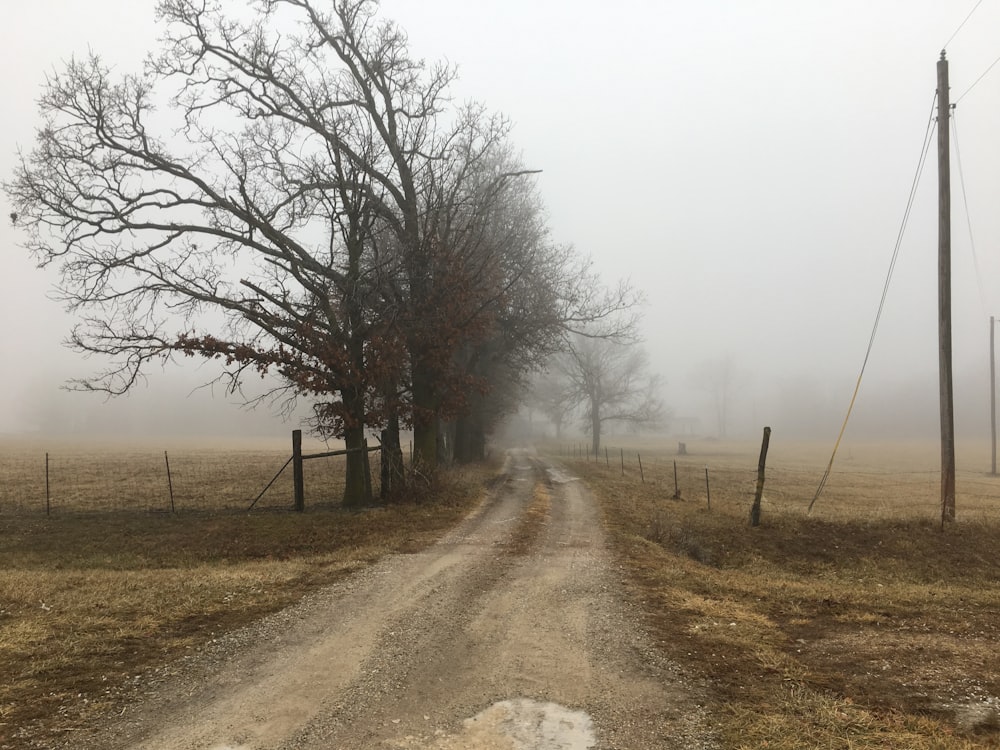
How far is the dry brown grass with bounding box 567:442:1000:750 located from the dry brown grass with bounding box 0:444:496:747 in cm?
456

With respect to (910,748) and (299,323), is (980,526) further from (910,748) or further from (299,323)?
(299,323)

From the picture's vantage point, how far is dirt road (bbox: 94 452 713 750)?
12.9 ft

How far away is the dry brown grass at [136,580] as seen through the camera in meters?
4.80

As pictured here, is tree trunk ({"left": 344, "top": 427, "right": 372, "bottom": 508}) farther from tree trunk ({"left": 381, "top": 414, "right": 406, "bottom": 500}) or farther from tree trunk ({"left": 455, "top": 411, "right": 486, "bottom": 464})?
tree trunk ({"left": 455, "top": 411, "right": 486, "bottom": 464})

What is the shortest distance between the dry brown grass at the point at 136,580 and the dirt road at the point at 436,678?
60cm

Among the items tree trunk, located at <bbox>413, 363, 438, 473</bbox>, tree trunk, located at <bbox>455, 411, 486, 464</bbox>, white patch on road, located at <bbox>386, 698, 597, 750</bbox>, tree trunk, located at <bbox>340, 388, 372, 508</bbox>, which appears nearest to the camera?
white patch on road, located at <bbox>386, 698, 597, 750</bbox>

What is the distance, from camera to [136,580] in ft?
26.7

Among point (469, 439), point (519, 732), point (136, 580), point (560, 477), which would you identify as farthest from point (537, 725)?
point (469, 439)

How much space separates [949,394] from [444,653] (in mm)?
12803

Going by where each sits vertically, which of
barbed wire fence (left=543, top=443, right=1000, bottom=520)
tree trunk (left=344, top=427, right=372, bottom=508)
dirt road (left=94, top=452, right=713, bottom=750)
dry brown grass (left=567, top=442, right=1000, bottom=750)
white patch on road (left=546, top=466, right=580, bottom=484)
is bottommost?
barbed wire fence (left=543, top=443, right=1000, bottom=520)

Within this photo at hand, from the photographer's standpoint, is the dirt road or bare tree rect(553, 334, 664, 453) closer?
the dirt road

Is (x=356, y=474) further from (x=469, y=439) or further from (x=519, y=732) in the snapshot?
(x=469, y=439)

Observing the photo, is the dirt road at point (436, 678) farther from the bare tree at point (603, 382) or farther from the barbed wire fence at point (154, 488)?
the bare tree at point (603, 382)

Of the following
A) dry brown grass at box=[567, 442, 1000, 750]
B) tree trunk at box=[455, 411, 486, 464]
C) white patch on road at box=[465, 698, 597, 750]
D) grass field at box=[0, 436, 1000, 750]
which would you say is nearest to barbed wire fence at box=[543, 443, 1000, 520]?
grass field at box=[0, 436, 1000, 750]
